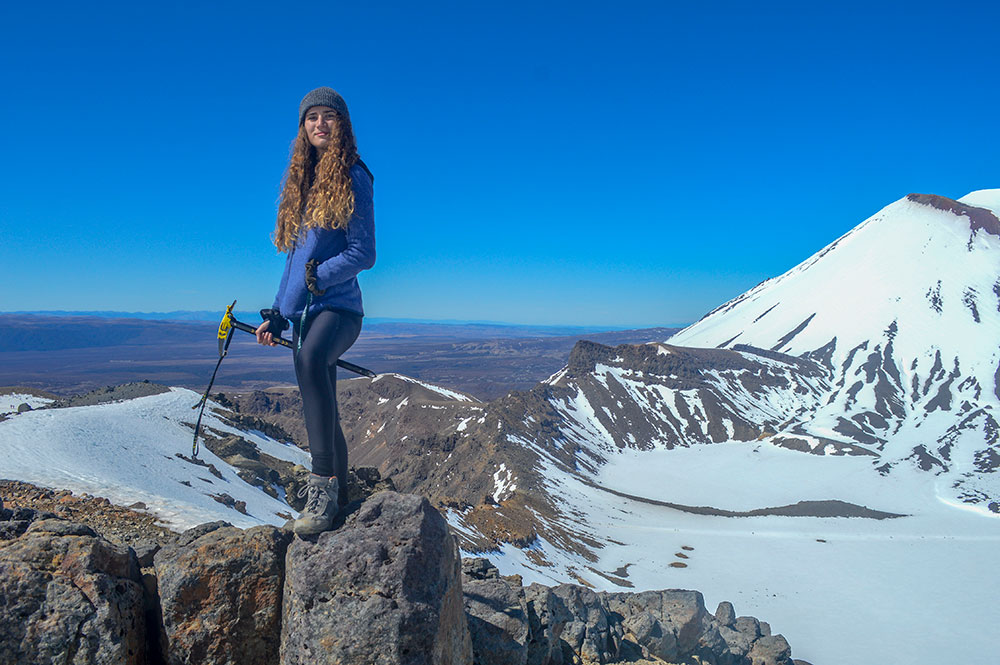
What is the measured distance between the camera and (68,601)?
3566 mm

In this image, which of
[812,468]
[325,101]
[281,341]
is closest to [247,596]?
[281,341]

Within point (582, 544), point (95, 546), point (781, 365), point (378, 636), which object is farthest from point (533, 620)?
point (781, 365)

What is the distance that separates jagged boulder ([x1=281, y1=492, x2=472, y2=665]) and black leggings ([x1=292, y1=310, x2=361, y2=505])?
1.64 feet

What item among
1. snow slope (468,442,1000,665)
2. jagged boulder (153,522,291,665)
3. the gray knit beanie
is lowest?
snow slope (468,442,1000,665)

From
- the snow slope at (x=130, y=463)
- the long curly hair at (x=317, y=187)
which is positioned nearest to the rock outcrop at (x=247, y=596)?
the long curly hair at (x=317, y=187)

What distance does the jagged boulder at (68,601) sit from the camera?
11.2ft

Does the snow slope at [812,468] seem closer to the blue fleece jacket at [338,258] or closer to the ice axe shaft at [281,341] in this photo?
the ice axe shaft at [281,341]

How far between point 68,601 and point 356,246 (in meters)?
2.88

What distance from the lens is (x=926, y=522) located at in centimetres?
5972

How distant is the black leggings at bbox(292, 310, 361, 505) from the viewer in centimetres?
401

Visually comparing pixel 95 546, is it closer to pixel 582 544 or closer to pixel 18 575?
pixel 18 575

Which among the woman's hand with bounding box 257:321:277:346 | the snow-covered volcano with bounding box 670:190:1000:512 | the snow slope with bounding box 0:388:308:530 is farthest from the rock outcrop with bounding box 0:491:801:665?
the snow-covered volcano with bounding box 670:190:1000:512

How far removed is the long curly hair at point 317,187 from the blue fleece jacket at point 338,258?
70 millimetres

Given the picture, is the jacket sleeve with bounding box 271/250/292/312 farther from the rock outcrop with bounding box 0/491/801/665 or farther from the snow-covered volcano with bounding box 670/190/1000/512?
the snow-covered volcano with bounding box 670/190/1000/512
